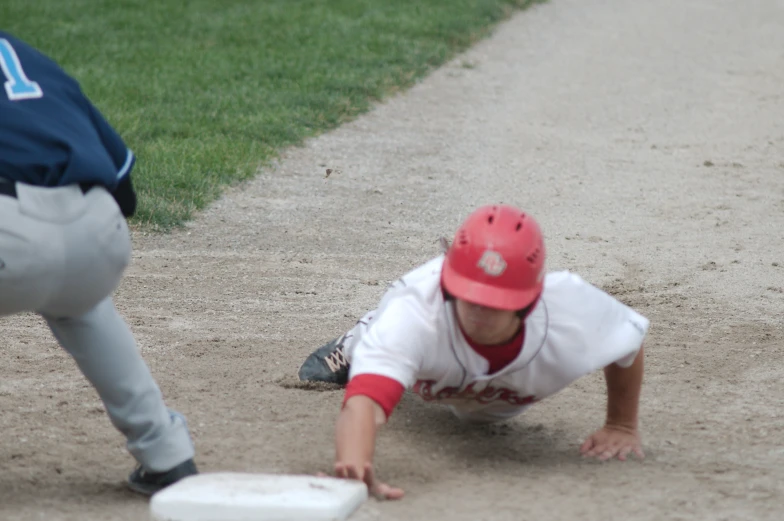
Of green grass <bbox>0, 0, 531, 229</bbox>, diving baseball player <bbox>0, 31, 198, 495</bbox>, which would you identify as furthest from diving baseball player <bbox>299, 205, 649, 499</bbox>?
green grass <bbox>0, 0, 531, 229</bbox>

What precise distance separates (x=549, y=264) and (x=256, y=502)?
10.3 ft

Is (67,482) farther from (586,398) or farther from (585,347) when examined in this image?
(586,398)

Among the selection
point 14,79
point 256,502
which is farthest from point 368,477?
point 14,79

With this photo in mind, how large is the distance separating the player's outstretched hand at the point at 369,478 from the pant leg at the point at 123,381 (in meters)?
0.45

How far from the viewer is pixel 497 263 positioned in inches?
113

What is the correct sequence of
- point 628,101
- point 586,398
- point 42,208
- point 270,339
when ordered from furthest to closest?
point 628,101
point 270,339
point 586,398
point 42,208

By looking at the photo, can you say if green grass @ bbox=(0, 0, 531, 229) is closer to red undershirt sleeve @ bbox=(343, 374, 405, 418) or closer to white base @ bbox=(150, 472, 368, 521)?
red undershirt sleeve @ bbox=(343, 374, 405, 418)

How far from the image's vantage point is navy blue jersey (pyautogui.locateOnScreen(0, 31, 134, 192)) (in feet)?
8.28

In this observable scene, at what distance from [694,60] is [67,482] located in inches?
351

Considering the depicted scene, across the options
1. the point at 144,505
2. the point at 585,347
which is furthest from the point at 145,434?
the point at 585,347

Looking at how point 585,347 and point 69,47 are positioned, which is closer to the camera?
point 585,347

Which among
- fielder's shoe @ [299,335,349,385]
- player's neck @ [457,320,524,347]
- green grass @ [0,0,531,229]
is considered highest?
player's neck @ [457,320,524,347]

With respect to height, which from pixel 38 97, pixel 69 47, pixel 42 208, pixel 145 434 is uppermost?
pixel 38 97

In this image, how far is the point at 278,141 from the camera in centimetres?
771
